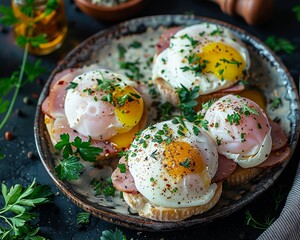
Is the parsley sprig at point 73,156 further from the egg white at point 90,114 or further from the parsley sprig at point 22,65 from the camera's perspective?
the parsley sprig at point 22,65

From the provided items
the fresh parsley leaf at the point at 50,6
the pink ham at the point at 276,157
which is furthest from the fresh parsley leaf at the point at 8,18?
the pink ham at the point at 276,157

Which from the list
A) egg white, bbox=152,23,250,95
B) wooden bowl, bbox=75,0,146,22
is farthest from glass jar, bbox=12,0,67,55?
egg white, bbox=152,23,250,95

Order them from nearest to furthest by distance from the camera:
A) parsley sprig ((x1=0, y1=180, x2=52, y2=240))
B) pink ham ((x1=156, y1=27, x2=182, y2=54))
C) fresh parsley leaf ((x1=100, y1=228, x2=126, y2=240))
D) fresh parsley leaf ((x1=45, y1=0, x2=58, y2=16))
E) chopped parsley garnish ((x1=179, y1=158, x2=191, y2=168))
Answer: chopped parsley garnish ((x1=179, y1=158, x2=191, y2=168)), fresh parsley leaf ((x1=100, y1=228, x2=126, y2=240)), parsley sprig ((x1=0, y1=180, x2=52, y2=240)), pink ham ((x1=156, y1=27, x2=182, y2=54)), fresh parsley leaf ((x1=45, y1=0, x2=58, y2=16))

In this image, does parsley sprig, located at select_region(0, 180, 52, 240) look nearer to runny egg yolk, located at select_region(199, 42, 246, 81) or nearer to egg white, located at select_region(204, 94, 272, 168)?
egg white, located at select_region(204, 94, 272, 168)

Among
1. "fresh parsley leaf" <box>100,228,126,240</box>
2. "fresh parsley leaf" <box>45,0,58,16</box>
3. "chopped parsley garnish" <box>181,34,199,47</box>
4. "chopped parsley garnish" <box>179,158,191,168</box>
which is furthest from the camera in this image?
"fresh parsley leaf" <box>45,0,58,16</box>

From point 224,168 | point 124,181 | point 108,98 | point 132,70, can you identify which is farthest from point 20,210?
point 132,70

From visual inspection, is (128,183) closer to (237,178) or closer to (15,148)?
(237,178)
